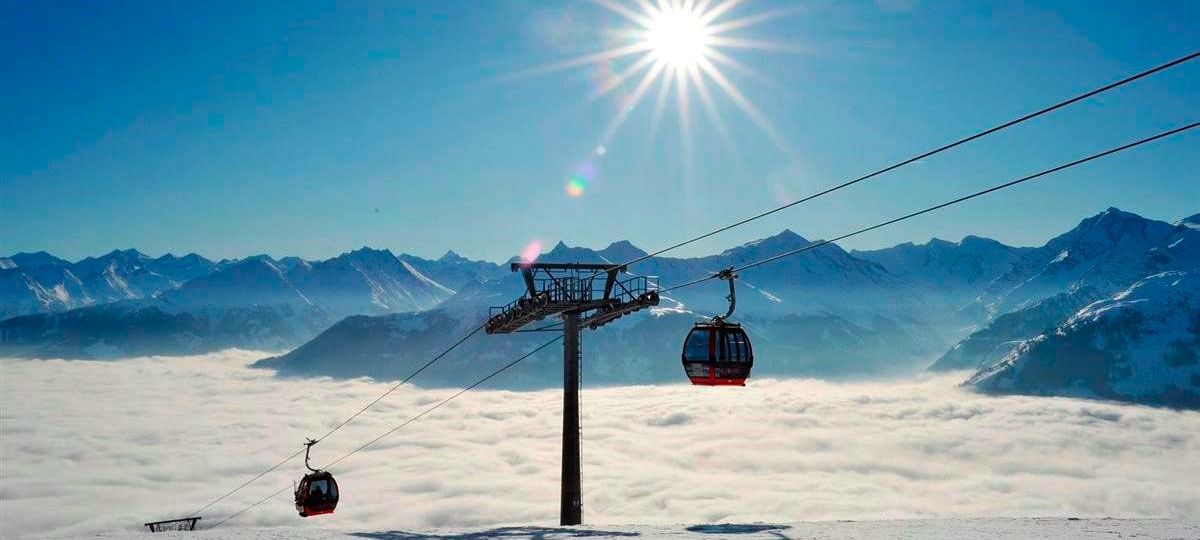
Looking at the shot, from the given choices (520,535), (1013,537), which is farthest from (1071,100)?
(520,535)

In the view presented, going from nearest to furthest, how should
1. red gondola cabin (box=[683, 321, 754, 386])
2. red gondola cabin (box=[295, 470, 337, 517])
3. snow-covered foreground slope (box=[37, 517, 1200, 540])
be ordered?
snow-covered foreground slope (box=[37, 517, 1200, 540])
red gondola cabin (box=[683, 321, 754, 386])
red gondola cabin (box=[295, 470, 337, 517])

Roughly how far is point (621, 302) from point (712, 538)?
58.4ft

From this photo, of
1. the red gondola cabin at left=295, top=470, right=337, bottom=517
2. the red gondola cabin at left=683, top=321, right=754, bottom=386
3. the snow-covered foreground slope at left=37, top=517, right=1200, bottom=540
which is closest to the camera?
the snow-covered foreground slope at left=37, top=517, right=1200, bottom=540

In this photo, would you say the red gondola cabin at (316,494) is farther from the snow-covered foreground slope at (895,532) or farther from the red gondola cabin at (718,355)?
the red gondola cabin at (718,355)

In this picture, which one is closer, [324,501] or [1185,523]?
[1185,523]

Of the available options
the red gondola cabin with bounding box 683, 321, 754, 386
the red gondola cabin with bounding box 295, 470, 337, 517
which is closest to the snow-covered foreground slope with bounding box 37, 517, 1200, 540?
the red gondola cabin with bounding box 683, 321, 754, 386

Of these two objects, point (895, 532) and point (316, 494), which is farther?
point (316, 494)

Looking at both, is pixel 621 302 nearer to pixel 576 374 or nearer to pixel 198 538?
pixel 576 374

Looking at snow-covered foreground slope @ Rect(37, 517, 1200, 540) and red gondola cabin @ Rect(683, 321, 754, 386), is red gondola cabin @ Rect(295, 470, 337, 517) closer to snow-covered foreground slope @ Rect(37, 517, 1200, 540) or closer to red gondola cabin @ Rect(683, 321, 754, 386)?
snow-covered foreground slope @ Rect(37, 517, 1200, 540)

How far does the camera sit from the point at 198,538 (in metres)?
26.8

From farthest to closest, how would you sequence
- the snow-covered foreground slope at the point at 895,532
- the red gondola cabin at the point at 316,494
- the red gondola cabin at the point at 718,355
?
the red gondola cabin at the point at 316,494
the red gondola cabin at the point at 718,355
the snow-covered foreground slope at the point at 895,532

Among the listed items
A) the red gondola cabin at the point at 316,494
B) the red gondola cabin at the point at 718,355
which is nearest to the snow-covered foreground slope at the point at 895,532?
the red gondola cabin at the point at 718,355

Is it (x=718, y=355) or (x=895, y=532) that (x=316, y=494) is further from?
(x=895, y=532)

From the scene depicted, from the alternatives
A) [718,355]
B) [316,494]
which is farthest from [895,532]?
[316,494]
